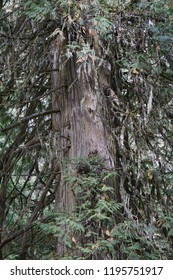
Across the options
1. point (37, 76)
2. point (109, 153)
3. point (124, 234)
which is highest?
point (37, 76)

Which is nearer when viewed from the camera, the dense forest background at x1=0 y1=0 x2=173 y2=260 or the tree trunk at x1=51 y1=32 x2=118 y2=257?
the dense forest background at x1=0 y1=0 x2=173 y2=260

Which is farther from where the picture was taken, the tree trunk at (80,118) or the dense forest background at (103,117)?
the tree trunk at (80,118)

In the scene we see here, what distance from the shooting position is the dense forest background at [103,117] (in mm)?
3084

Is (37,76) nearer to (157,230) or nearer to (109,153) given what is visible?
(109,153)

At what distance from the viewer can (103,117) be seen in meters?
3.60

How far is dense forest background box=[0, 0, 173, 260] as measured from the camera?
308 cm

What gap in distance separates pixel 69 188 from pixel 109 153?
453 millimetres

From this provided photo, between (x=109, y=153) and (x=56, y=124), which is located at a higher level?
(x=56, y=124)

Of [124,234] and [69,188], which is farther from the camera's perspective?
[69,188]

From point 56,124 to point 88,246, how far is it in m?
1.31

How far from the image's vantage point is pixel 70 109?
12.3 feet

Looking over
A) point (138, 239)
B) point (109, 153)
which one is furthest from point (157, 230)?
point (109, 153)
